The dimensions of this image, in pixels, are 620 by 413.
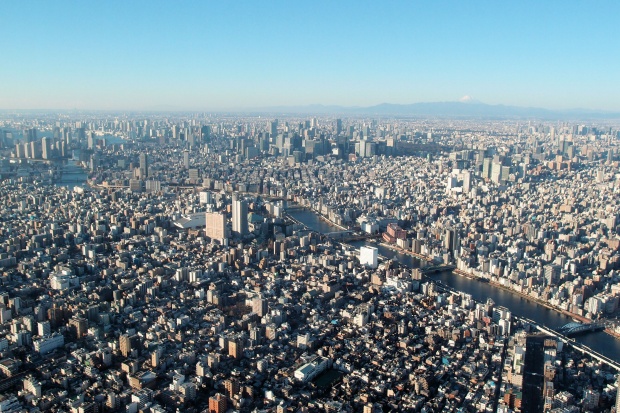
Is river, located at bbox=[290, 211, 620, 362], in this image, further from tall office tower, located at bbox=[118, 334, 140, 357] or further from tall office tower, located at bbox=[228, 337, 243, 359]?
tall office tower, located at bbox=[118, 334, 140, 357]

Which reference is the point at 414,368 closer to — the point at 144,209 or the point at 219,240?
the point at 219,240

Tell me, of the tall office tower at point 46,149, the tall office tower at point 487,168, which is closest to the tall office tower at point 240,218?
the tall office tower at point 487,168

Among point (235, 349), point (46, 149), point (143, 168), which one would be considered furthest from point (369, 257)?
point (46, 149)

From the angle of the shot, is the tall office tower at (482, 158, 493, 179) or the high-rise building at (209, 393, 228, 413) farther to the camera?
the tall office tower at (482, 158, 493, 179)

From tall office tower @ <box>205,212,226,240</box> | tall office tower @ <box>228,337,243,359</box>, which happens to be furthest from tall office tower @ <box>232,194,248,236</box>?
tall office tower @ <box>228,337,243,359</box>

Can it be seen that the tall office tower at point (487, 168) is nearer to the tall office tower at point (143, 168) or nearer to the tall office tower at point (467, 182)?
the tall office tower at point (467, 182)

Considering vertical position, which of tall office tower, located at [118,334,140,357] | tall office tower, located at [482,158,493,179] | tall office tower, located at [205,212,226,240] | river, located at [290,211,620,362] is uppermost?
tall office tower, located at [482,158,493,179]
